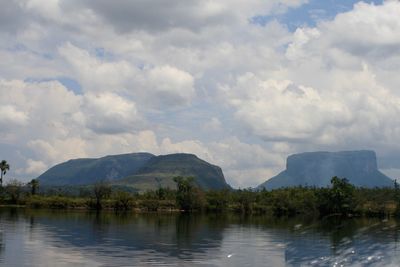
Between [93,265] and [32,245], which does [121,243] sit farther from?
[93,265]

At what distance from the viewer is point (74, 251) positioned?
76312 mm

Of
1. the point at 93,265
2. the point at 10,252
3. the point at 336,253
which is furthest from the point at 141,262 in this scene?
the point at 336,253

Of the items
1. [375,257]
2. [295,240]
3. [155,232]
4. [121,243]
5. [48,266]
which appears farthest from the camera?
[155,232]

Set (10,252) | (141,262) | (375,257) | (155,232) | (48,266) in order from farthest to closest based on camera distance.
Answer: (155,232) < (375,257) < (10,252) < (141,262) < (48,266)

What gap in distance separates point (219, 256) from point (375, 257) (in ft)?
74.5

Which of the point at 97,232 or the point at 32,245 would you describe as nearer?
the point at 32,245

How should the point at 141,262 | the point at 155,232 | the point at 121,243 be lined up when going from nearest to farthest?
the point at 141,262 → the point at 121,243 → the point at 155,232

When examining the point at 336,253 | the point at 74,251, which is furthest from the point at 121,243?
the point at 336,253

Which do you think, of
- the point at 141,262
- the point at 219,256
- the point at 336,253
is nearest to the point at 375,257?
the point at 336,253

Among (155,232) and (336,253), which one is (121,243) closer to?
(155,232)

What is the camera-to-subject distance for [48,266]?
202 ft

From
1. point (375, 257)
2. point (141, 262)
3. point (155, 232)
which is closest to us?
point (141, 262)

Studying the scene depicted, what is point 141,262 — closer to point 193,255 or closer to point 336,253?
point 193,255

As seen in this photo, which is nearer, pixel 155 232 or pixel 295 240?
pixel 295 240
